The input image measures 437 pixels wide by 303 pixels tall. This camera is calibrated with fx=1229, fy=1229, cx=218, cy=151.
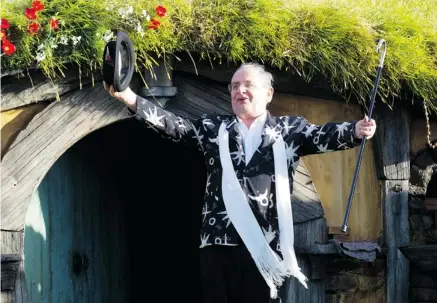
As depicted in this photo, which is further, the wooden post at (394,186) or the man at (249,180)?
the wooden post at (394,186)

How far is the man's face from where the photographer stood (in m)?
6.08

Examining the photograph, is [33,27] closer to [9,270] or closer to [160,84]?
[160,84]

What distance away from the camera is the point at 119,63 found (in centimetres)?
580

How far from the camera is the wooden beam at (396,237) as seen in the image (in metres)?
7.28

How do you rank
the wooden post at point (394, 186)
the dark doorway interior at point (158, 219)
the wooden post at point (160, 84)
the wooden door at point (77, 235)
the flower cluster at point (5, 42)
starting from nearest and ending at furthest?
the flower cluster at point (5, 42), the wooden post at point (160, 84), the wooden post at point (394, 186), the wooden door at point (77, 235), the dark doorway interior at point (158, 219)

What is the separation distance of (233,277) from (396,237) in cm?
164

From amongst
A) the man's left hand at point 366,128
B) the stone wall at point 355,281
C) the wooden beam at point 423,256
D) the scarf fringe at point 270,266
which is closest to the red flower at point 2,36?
the scarf fringe at point 270,266

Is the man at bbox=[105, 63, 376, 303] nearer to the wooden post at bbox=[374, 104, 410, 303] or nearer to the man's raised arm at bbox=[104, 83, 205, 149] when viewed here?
the man's raised arm at bbox=[104, 83, 205, 149]

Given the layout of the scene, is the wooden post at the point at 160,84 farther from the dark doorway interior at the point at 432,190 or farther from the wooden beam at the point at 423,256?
the dark doorway interior at the point at 432,190

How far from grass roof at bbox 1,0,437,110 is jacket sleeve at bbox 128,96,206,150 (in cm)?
66

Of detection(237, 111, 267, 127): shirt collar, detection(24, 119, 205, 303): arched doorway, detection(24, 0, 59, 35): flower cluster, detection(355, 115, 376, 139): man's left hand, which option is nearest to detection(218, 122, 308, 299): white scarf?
detection(237, 111, 267, 127): shirt collar

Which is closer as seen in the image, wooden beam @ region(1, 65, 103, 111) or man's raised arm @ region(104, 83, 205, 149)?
man's raised arm @ region(104, 83, 205, 149)

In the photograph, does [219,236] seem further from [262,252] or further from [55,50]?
[55,50]

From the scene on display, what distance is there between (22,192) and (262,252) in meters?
1.53
